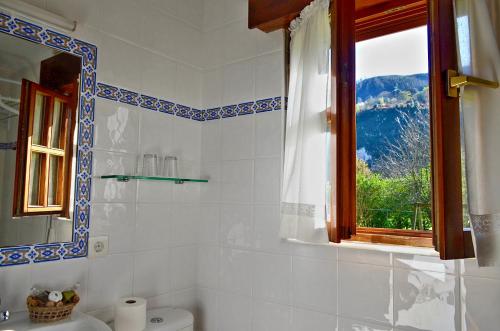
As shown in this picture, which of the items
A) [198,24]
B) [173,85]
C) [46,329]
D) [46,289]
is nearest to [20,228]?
[46,289]

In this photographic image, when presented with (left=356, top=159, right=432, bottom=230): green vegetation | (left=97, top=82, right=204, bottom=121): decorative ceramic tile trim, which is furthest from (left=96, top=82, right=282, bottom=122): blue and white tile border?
(left=356, top=159, right=432, bottom=230): green vegetation

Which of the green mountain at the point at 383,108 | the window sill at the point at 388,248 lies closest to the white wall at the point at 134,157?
the window sill at the point at 388,248

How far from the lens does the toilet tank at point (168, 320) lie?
1.53 m

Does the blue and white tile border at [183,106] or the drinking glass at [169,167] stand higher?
the blue and white tile border at [183,106]

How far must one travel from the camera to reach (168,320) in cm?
160

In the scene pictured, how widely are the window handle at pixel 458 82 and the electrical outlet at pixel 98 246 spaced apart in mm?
1402

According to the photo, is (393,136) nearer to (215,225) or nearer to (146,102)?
(215,225)

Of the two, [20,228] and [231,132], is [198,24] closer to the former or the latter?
[231,132]

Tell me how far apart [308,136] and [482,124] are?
0.65 m

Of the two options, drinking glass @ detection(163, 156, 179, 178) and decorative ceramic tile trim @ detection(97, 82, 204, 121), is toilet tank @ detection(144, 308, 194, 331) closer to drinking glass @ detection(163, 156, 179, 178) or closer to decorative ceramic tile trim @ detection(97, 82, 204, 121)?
drinking glass @ detection(163, 156, 179, 178)

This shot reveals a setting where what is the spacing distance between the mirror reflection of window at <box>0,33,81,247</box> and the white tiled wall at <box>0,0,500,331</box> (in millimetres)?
128

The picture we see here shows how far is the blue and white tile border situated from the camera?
5.35 ft

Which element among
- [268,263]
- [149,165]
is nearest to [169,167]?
[149,165]

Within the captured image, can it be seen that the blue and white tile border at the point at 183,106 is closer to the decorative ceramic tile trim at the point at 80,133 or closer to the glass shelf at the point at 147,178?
the decorative ceramic tile trim at the point at 80,133
